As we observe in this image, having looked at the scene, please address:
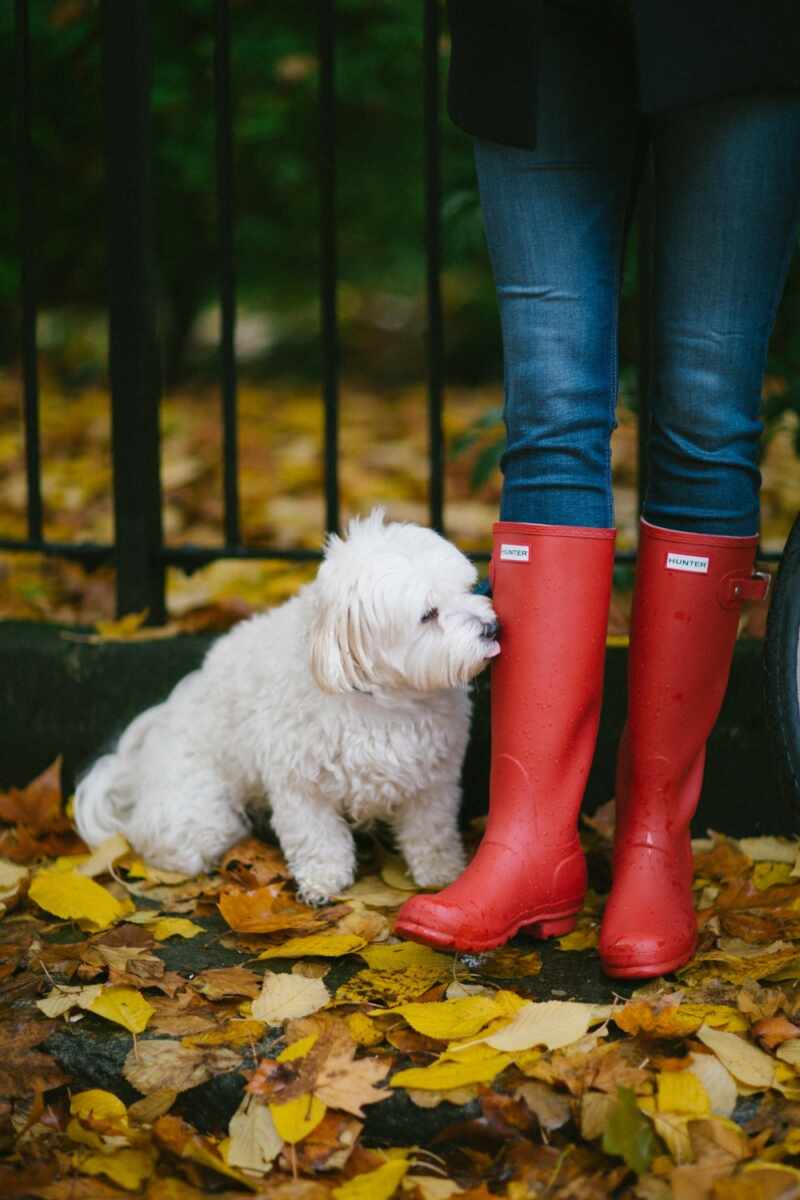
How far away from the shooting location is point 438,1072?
1.67 metres

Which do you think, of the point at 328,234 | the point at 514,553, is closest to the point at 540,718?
the point at 514,553

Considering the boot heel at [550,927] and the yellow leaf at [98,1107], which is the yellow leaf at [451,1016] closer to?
the boot heel at [550,927]

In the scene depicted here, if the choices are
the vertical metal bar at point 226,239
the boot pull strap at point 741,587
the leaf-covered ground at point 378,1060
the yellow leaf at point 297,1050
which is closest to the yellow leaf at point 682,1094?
the leaf-covered ground at point 378,1060

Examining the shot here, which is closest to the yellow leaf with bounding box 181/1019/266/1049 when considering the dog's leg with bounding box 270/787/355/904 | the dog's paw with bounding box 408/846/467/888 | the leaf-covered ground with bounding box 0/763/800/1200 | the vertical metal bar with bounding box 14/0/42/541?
the leaf-covered ground with bounding box 0/763/800/1200

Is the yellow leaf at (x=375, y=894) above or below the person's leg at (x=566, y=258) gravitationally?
below

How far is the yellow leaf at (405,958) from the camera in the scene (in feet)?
6.54

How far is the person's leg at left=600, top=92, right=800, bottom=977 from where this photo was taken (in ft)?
5.83

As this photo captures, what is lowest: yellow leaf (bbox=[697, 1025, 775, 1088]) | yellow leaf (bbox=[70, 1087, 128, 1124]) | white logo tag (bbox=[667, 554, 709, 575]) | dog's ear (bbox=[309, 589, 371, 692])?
yellow leaf (bbox=[70, 1087, 128, 1124])

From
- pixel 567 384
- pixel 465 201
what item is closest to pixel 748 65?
pixel 567 384

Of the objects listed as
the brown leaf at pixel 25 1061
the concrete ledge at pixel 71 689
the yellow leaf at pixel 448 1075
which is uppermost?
the concrete ledge at pixel 71 689

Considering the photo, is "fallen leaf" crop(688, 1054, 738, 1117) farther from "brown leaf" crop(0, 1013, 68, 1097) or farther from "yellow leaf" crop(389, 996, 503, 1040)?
"brown leaf" crop(0, 1013, 68, 1097)

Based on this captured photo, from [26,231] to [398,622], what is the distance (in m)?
1.43

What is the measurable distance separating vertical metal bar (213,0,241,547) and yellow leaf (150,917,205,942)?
971 mm

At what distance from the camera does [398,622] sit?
6.80 feet
